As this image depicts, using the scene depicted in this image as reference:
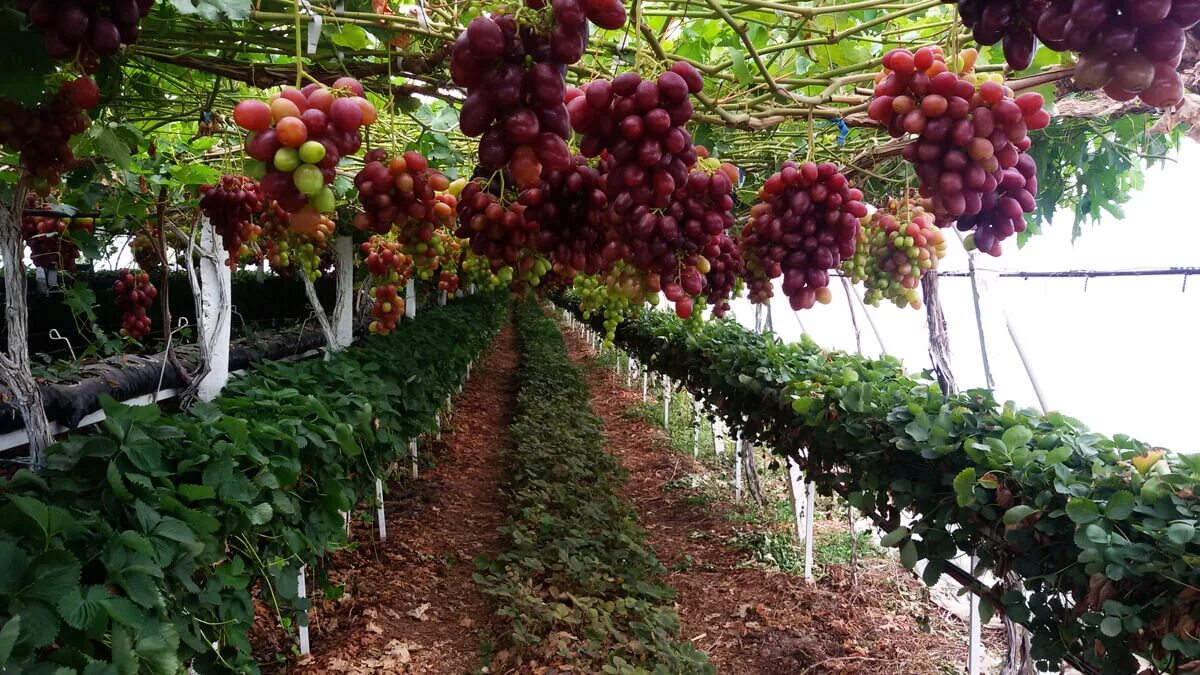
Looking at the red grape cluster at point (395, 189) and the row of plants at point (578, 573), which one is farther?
the row of plants at point (578, 573)

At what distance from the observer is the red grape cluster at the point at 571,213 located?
1605mm

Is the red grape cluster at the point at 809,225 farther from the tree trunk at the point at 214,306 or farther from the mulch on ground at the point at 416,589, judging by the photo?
the tree trunk at the point at 214,306

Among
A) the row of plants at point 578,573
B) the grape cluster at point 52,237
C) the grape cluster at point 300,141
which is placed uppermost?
the grape cluster at point 300,141

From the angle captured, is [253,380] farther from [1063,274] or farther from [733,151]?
[1063,274]

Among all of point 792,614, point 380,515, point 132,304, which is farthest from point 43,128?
point 132,304

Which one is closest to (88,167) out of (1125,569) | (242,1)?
(242,1)

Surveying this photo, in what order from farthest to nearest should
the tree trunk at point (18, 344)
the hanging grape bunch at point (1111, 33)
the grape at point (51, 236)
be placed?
1. the grape at point (51, 236)
2. the tree trunk at point (18, 344)
3. the hanging grape bunch at point (1111, 33)

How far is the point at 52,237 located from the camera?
5.12 metres

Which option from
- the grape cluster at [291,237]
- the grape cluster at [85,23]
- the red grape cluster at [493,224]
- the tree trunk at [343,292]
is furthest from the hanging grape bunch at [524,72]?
the tree trunk at [343,292]

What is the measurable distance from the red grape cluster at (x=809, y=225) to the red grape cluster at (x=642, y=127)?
2.31ft

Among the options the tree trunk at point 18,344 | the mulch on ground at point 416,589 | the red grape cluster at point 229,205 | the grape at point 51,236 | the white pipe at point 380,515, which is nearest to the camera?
the tree trunk at point 18,344

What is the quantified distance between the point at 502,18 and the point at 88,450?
2.03 m

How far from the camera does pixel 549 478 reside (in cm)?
683

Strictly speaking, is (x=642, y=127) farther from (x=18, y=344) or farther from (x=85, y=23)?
(x=18, y=344)
